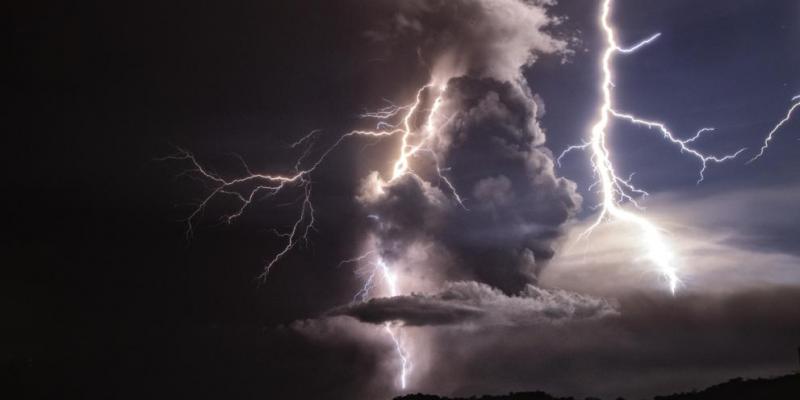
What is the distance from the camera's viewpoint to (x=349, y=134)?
23.6 m

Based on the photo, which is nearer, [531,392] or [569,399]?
[569,399]

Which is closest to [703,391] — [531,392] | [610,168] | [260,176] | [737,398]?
[737,398]

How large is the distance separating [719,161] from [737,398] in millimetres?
8777

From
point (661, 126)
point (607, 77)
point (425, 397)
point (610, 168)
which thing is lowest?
point (425, 397)

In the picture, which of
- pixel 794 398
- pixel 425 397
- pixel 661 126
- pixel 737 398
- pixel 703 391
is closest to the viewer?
pixel 794 398

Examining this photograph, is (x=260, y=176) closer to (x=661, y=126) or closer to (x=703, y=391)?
(x=661, y=126)

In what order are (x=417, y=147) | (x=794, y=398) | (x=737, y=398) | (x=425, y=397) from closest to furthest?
(x=794, y=398) → (x=737, y=398) → (x=425, y=397) → (x=417, y=147)

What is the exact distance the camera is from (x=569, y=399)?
18922mm

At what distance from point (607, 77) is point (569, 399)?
10.7m

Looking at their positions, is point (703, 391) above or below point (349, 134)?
below

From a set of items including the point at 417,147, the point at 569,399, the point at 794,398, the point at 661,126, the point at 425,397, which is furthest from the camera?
the point at 417,147

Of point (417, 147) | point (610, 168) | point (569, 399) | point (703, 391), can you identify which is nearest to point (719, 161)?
point (610, 168)

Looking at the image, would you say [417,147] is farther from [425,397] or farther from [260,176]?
[425,397]

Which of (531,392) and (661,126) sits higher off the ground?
(661,126)
